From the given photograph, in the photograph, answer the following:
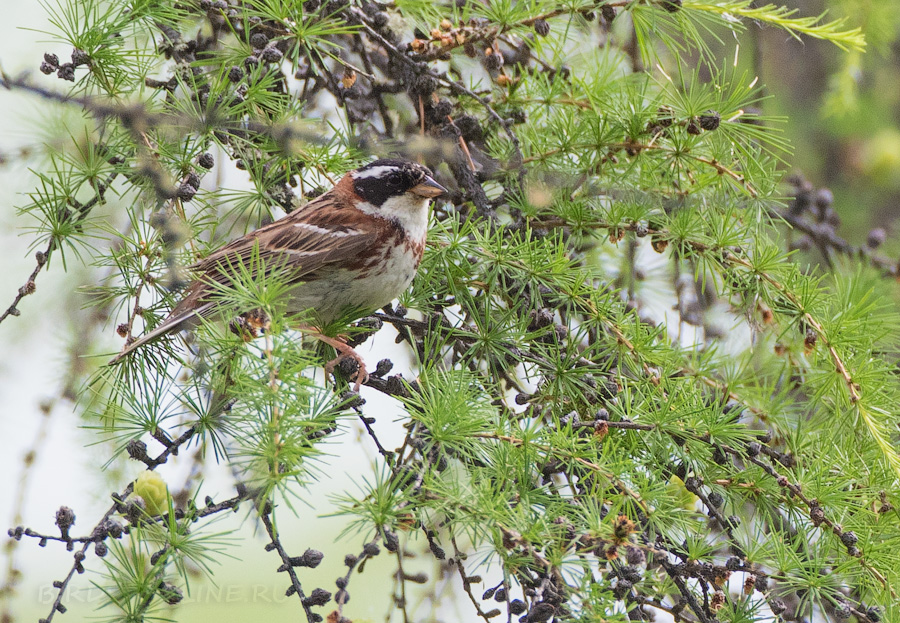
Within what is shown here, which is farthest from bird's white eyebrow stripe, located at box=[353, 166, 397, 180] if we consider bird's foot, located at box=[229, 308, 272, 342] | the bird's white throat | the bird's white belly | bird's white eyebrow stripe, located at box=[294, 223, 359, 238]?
bird's foot, located at box=[229, 308, 272, 342]

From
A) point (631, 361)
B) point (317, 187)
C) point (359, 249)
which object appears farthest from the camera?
point (359, 249)

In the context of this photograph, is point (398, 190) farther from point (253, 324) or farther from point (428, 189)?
point (253, 324)

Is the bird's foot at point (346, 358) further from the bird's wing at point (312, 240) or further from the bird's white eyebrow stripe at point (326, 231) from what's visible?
the bird's white eyebrow stripe at point (326, 231)

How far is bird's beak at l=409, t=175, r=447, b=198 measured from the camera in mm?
2747

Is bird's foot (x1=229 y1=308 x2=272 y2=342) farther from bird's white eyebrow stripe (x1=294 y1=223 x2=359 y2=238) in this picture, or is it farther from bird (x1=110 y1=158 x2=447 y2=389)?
bird's white eyebrow stripe (x1=294 y1=223 x2=359 y2=238)

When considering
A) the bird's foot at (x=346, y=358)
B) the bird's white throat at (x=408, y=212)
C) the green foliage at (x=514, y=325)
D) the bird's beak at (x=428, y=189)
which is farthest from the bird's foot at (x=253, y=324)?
the bird's beak at (x=428, y=189)

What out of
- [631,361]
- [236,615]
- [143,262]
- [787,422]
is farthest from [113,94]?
[236,615]

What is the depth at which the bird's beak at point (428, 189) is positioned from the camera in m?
2.75

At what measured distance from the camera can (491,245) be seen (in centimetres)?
225

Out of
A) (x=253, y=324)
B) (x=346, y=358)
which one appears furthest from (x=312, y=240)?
(x=253, y=324)

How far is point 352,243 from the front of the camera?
9.07 ft

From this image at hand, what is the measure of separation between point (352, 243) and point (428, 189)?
31 centimetres

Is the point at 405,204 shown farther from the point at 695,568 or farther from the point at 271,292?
the point at 695,568

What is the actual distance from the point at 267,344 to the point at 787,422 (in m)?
1.39
